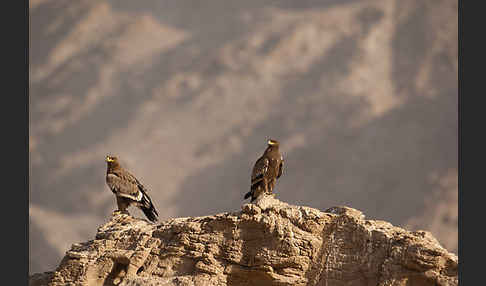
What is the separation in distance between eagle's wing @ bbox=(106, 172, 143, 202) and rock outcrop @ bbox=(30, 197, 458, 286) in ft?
10.4

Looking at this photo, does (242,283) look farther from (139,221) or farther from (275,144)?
(275,144)

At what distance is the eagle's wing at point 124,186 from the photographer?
19391mm

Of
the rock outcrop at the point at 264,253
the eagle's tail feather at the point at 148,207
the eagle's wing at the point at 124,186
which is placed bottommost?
the rock outcrop at the point at 264,253

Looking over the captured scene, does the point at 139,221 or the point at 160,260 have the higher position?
the point at 139,221

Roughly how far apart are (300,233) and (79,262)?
4.08 metres

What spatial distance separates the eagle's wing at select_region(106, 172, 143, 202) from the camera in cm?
1939

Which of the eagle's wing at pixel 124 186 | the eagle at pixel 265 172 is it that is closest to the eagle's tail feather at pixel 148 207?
the eagle's wing at pixel 124 186

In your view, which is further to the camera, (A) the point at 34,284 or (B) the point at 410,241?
(A) the point at 34,284

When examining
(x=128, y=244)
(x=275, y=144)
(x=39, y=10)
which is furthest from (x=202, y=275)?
(x=39, y=10)

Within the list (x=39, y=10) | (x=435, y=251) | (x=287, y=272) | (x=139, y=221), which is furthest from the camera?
(x=39, y=10)

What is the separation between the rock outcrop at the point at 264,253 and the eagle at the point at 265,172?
151 inches

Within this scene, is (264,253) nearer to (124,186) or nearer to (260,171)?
(260,171)

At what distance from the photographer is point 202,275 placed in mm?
15375

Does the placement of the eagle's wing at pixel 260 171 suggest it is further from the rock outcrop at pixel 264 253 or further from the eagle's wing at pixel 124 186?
the rock outcrop at pixel 264 253
